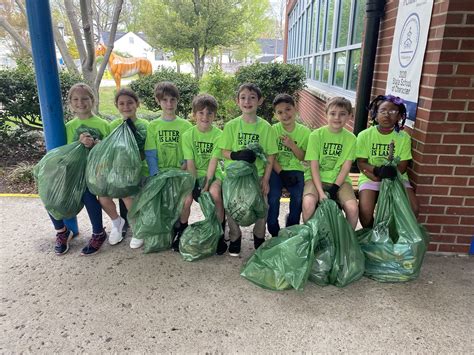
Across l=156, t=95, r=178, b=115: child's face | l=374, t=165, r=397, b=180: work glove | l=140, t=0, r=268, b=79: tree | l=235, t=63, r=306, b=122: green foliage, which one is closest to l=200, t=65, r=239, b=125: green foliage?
l=235, t=63, r=306, b=122: green foliage

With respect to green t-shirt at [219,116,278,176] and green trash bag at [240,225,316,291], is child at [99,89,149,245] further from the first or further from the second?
green trash bag at [240,225,316,291]

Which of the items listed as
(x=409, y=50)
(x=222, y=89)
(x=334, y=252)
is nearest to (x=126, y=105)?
(x=334, y=252)

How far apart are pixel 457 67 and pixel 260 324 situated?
2291mm

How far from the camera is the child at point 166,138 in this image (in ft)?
10.3

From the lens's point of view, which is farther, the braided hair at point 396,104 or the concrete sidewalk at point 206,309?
the braided hair at point 396,104

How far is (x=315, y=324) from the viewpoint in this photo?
233 centimetres

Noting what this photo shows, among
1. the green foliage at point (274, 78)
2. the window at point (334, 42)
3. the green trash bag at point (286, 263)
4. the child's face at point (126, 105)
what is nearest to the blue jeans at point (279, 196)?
the green trash bag at point (286, 263)

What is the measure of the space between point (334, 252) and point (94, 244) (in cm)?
202

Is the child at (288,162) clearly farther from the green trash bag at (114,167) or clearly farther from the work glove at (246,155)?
the green trash bag at (114,167)

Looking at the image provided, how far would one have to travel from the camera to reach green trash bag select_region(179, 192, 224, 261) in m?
2.95

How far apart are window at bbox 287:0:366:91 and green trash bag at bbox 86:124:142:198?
3534mm

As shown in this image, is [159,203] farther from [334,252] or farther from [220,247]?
[334,252]

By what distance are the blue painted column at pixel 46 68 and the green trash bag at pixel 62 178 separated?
301 millimetres

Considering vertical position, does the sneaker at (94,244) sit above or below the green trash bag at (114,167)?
below
